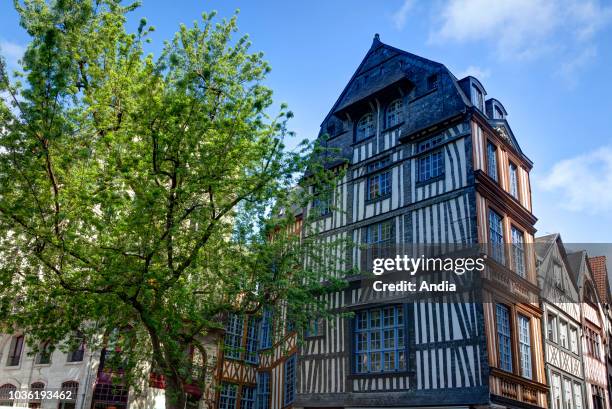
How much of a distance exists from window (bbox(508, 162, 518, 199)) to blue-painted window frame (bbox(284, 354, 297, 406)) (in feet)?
28.8

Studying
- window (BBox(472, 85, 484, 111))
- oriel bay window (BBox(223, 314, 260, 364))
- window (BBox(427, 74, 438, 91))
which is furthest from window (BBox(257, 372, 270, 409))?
window (BBox(472, 85, 484, 111))

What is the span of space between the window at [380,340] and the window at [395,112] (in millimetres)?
6057

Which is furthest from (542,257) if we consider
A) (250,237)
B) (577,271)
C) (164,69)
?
(164,69)

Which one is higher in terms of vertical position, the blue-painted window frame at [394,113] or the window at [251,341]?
the blue-painted window frame at [394,113]

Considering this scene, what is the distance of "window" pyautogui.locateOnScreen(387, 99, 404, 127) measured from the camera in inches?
671

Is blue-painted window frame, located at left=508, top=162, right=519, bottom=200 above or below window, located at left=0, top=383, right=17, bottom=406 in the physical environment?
above

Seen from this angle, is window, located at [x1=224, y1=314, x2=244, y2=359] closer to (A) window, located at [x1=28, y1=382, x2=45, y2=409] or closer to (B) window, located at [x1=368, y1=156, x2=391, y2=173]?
(A) window, located at [x1=28, y1=382, x2=45, y2=409]

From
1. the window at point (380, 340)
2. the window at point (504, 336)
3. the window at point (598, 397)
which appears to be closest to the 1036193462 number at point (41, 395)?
the window at point (380, 340)

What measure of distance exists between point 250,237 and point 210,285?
5.36 ft

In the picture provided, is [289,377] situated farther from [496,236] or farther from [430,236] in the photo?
[496,236]

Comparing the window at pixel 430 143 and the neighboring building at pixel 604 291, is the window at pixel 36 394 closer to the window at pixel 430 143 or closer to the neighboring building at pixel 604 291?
the window at pixel 430 143

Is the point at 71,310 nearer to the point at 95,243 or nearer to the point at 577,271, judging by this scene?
the point at 95,243

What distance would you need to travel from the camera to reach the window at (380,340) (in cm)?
1420

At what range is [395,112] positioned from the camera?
17281 mm
